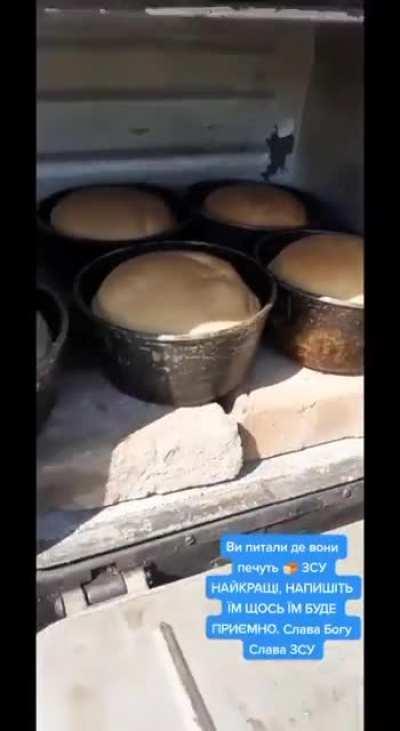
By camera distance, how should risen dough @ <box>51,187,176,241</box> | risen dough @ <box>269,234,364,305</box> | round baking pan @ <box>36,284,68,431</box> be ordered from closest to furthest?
round baking pan @ <box>36,284,68,431</box>
risen dough @ <box>269,234,364,305</box>
risen dough @ <box>51,187,176,241</box>

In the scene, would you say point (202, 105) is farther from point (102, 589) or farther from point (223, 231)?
point (102, 589)

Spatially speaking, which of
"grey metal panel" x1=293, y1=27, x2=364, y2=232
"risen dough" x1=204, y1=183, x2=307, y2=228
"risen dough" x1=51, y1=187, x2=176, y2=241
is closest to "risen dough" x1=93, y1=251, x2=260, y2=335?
"risen dough" x1=51, y1=187, x2=176, y2=241

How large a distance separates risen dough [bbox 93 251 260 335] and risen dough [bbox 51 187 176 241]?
143mm

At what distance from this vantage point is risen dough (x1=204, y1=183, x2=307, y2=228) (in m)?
1.56

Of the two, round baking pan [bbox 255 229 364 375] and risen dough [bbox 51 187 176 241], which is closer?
round baking pan [bbox 255 229 364 375]

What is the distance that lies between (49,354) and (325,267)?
516 mm

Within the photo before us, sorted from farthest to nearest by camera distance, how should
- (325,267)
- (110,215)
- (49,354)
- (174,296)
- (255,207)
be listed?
(255,207)
(110,215)
(325,267)
(174,296)
(49,354)

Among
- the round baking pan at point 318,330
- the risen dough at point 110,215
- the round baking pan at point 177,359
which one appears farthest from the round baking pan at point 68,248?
the round baking pan at point 318,330

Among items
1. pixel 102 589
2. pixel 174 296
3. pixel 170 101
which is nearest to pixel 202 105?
pixel 170 101

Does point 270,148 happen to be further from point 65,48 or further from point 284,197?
point 65,48

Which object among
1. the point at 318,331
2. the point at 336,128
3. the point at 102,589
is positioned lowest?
the point at 102,589

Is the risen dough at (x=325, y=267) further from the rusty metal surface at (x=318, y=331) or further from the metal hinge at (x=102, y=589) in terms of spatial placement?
the metal hinge at (x=102, y=589)

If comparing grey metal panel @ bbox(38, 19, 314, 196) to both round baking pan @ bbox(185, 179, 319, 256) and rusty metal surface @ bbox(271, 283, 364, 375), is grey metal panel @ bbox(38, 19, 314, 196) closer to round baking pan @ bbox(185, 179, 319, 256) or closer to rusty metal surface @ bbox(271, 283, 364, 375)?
round baking pan @ bbox(185, 179, 319, 256)

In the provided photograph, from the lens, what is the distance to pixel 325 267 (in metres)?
1.37
